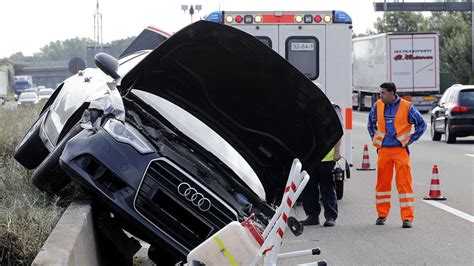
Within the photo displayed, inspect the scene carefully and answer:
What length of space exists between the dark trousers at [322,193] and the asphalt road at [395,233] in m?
0.22

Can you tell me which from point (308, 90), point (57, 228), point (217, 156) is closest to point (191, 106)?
point (217, 156)

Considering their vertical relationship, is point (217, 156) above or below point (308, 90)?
below

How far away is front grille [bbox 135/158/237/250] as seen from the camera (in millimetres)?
7535

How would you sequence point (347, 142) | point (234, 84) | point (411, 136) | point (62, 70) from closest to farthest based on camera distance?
point (234, 84), point (411, 136), point (347, 142), point (62, 70)

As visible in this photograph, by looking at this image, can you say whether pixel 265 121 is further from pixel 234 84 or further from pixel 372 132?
pixel 372 132

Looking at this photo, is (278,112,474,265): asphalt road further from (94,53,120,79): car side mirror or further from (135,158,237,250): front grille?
(135,158,237,250): front grille

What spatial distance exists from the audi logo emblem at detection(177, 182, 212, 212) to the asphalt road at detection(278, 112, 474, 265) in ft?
8.83

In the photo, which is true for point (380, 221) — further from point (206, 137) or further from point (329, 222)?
point (206, 137)

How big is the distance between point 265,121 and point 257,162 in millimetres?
447

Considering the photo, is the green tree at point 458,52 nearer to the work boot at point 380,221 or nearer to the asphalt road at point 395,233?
the asphalt road at point 395,233

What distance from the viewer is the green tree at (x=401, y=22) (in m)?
95.6

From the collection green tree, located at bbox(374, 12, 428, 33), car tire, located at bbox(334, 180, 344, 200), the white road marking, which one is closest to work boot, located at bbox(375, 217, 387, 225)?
the white road marking

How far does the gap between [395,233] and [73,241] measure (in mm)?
6080

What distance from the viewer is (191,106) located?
8.73 m
